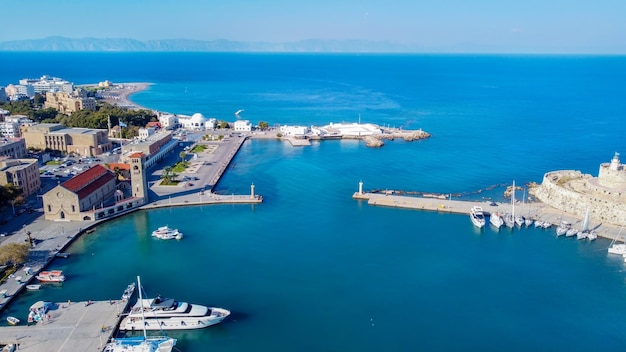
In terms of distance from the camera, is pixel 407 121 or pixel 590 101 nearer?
pixel 407 121

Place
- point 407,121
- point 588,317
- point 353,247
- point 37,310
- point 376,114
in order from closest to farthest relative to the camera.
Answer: point 37,310, point 588,317, point 353,247, point 407,121, point 376,114

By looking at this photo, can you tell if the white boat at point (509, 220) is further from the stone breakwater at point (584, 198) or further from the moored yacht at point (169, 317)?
the moored yacht at point (169, 317)

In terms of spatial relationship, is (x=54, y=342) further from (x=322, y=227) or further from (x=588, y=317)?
(x=588, y=317)

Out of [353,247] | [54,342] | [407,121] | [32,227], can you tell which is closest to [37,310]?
[54,342]

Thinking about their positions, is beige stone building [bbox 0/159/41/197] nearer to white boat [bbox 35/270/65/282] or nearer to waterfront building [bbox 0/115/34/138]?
white boat [bbox 35/270/65/282]

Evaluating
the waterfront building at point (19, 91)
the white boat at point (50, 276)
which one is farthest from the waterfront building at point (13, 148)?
the waterfront building at point (19, 91)

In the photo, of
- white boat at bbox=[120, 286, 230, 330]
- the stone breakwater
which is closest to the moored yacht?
white boat at bbox=[120, 286, 230, 330]

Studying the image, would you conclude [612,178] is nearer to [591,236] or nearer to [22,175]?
[591,236]
